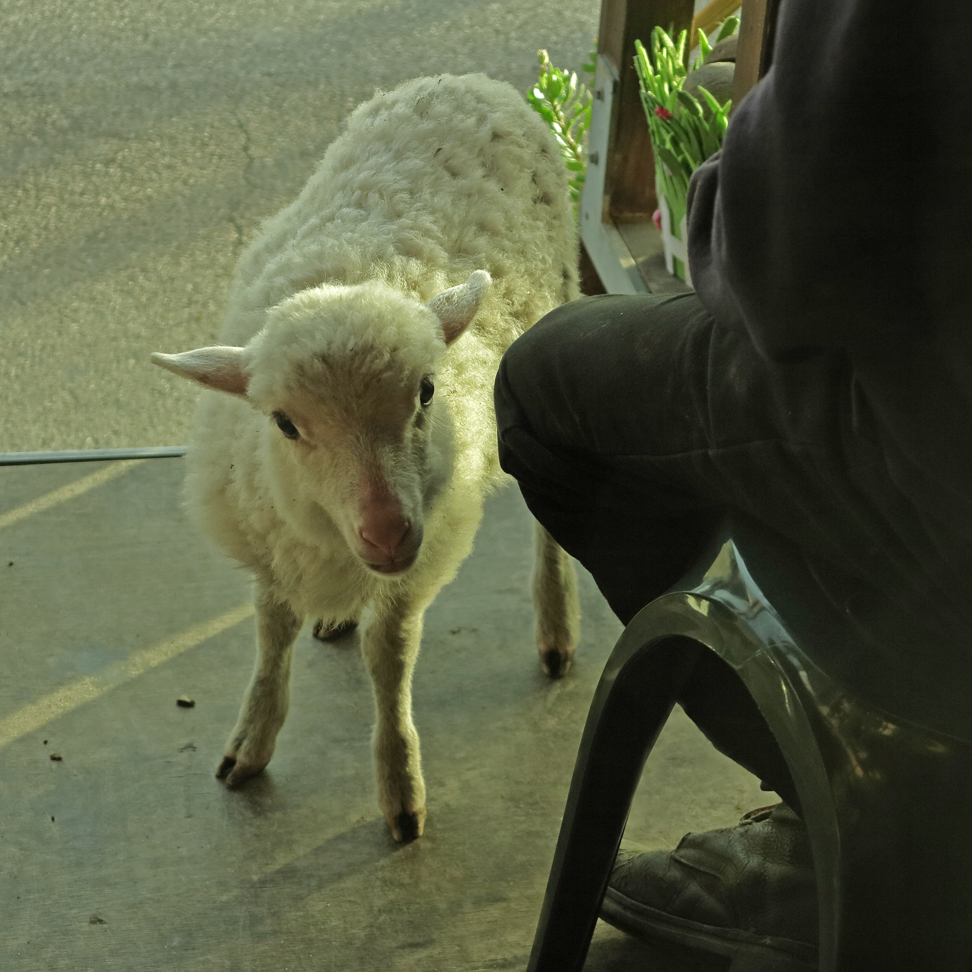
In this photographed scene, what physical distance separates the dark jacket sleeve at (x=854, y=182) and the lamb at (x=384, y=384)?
79 cm

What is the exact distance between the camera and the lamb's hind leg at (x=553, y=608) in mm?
2180

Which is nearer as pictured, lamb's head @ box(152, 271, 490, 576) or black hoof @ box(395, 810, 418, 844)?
lamb's head @ box(152, 271, 490, 576)

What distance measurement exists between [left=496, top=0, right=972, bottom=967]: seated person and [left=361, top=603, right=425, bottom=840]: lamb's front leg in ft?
2.09

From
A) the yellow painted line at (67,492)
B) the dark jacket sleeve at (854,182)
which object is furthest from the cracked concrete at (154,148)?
the dark jacket sleeve at (854,182)

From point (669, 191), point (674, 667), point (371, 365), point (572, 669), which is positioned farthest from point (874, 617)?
point (669, 191)

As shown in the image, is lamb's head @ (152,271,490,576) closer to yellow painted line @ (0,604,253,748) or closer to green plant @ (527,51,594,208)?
Result: yellow painted line @ (0,604,253,748)

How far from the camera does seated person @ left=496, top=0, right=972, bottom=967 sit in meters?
0.67

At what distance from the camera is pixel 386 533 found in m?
1.46

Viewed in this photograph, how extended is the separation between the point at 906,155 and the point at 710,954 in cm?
121

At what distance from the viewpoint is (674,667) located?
1218mm

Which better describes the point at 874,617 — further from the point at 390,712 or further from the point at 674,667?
the point at 390,712

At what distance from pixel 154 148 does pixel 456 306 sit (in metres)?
2.95

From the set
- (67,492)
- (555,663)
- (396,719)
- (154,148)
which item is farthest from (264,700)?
(154,148)

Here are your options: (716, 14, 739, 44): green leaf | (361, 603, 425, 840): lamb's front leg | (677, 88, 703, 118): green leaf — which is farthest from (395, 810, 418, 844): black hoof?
(716, 14, 739, 44): green leaf
